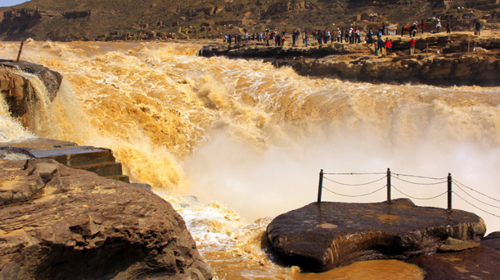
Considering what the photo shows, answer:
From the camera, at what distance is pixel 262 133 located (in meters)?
14.0

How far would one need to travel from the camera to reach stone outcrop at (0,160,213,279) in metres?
3.08

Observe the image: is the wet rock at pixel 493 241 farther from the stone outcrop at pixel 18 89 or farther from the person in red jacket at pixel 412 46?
the person in red jacket at pixel 412 46

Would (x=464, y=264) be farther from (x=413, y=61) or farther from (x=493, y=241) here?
(x=413, y=61)

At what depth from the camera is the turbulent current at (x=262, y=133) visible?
10273 mm

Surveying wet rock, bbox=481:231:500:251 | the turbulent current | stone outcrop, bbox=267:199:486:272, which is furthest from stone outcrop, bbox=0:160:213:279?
wet rock, bbox=481:231:500:251

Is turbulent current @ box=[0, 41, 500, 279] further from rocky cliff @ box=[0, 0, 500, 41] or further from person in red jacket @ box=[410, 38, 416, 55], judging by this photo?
rocky cliff @ box=[0, 0, 500, 41]

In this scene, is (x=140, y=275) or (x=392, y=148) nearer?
(x=140, y=275)

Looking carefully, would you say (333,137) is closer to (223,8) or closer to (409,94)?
(409,94)

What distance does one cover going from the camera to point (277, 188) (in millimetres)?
11477

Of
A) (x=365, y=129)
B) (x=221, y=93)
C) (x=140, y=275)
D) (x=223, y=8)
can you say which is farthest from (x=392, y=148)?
(x=223, y=8)

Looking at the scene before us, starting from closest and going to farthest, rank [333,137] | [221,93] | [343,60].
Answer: [333,137], [221,93], [343,60]

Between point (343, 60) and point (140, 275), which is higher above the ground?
point (343, 60)

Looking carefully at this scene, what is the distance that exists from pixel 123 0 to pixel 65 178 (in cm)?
5166

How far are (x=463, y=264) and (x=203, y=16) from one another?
38.8 metres
